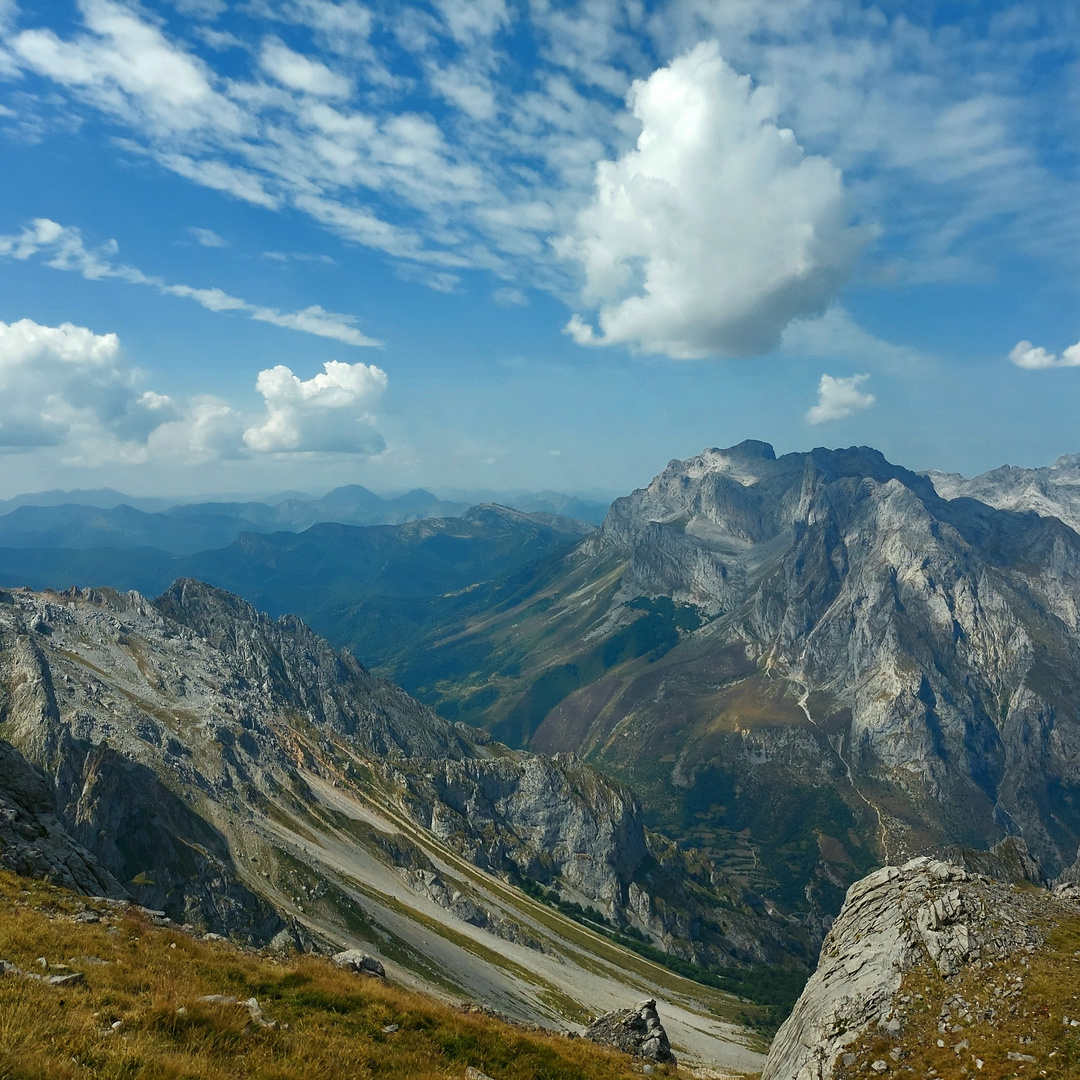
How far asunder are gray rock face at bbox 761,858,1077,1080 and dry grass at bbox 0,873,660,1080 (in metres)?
8.94

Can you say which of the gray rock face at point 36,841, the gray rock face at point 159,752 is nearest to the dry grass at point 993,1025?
the gray rock face at point 36,841

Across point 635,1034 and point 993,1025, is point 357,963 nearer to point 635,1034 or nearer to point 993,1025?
point 635,1034

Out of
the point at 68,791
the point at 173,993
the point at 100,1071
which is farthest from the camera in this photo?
the point at 68,791

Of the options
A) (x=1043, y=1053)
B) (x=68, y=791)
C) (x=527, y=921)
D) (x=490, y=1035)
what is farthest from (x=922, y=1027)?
(x=527, y=921)

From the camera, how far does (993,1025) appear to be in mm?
24922

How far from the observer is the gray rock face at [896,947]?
27.4 m

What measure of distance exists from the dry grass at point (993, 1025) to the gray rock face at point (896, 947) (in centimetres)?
65

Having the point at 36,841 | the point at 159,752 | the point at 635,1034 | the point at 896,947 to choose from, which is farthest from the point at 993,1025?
the point at 159,752

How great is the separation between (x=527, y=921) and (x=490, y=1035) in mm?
149153

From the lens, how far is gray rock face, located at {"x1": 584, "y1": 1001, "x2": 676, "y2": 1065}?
3831cm

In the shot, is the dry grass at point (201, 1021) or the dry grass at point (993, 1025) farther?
the dry grass at point (993, 1025)

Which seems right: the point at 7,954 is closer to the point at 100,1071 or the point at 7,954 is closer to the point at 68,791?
the point at 100,1071

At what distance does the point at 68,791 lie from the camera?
10281 centimetres

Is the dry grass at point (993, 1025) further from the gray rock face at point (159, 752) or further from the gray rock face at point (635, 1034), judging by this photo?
the gray rock face at point (159, 752)
